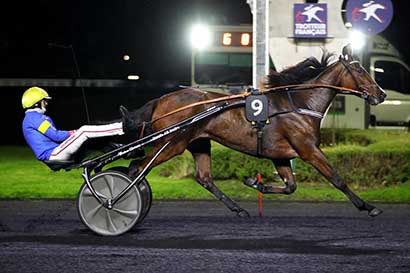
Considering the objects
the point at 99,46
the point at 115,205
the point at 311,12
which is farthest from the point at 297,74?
the point at 99,46

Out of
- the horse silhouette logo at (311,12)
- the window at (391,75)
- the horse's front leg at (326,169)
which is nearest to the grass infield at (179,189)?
the horse silhouette logo at (311,12)

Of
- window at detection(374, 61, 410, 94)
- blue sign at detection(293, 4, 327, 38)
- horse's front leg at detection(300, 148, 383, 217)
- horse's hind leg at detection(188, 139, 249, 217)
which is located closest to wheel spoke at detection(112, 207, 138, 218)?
horse's hind leg at detection(188, 139, 249, 217)

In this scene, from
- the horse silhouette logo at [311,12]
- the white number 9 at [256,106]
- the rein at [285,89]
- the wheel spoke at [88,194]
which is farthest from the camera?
the horse silhouette logo at [311,12]

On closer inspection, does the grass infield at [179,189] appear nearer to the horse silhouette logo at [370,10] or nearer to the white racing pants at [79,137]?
the horse silhouette logo at [370,10]

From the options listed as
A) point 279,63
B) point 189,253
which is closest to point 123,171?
point 189,253

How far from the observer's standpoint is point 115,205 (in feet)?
30.5

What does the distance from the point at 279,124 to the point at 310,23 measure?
5183mm

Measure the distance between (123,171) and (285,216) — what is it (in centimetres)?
217

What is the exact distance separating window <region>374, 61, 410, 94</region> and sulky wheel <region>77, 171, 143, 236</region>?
17.4 meters

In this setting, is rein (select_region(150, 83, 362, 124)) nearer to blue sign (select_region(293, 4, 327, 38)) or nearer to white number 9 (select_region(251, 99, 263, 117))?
white number 9 (select_region(251, 99, 263, 117))

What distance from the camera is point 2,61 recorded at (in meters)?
32.4

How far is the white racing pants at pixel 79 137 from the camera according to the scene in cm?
934

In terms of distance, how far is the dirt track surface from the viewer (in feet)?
25.4

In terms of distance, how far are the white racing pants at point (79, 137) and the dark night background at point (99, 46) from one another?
60.8ft
